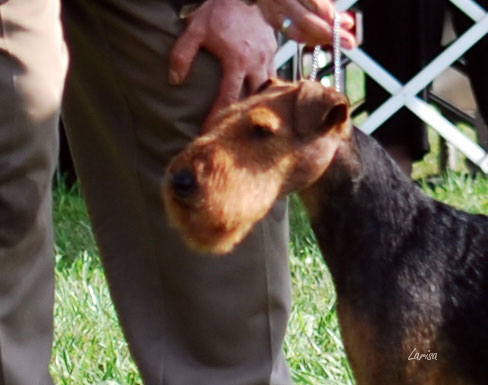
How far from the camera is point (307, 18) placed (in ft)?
7.79

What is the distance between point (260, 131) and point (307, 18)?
259mm

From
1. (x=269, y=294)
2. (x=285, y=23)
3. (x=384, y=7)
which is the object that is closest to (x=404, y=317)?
(x=269, y=294)

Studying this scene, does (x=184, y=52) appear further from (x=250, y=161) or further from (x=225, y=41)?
(x=250, y=161)

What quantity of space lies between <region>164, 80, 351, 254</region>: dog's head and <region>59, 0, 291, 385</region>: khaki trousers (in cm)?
31

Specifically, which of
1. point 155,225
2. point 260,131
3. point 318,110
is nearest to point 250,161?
point 260,131

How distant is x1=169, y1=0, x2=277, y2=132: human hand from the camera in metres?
2.62

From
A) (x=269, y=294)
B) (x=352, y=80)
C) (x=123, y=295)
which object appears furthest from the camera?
(x=352, y=80)

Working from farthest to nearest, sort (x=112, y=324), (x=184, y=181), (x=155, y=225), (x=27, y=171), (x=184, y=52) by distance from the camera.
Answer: (x=112, y=324), (x=155, y=225), (x=184, y=52), (x=27, y=171), (x=184, y=181)

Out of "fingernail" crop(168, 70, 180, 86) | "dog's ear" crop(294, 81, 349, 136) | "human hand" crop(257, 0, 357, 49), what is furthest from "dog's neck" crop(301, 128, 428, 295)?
"fingernail" crop(168, 70, 180, 86)

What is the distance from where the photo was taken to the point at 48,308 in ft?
8.82

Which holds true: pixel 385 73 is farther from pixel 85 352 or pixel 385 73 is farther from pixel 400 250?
pixel 400 250

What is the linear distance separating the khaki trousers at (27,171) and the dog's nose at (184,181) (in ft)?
1.18

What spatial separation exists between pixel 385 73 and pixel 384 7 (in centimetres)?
35

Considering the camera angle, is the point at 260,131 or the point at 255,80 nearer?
the point at 260,131
